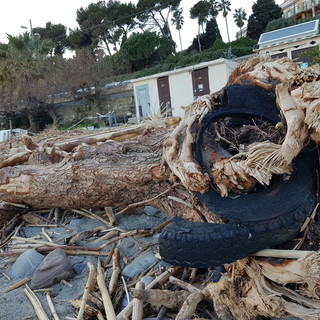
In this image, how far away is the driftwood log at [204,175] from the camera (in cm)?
191

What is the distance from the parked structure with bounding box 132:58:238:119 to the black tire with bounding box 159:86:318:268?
767 inches

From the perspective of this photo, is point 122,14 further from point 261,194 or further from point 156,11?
point 261,194

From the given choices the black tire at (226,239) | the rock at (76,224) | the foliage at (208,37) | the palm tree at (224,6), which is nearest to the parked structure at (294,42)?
the rock at (76,224)

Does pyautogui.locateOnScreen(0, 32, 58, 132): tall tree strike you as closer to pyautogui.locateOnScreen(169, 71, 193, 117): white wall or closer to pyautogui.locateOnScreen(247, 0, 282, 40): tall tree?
pyautogui.locateOnScreen(169, 71, 193, 117): white wall

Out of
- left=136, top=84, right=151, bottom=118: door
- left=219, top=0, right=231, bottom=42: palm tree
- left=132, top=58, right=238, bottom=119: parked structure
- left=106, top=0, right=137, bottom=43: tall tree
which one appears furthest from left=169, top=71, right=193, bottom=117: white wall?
left=219, top=0, right=231, bottom=42: palm tree

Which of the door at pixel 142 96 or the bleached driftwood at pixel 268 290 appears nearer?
the bleached driftwood at pixel 268 290

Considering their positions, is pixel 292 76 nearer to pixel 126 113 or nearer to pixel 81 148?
pixel 81 148

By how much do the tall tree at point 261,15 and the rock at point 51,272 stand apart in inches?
1691

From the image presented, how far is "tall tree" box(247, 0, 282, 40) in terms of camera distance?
134ft

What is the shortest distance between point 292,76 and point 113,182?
1.71 metres

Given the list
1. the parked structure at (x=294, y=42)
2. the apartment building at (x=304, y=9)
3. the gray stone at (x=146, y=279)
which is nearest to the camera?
the gray stone at (x=146, y=279)

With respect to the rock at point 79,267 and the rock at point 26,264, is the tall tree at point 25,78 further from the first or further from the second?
the rock at point 79,267

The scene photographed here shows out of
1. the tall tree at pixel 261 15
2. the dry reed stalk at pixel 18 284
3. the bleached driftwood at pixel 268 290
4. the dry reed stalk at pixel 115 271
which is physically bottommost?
the dry reed stalk at pixel 18 284

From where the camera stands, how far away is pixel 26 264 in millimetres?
3115
